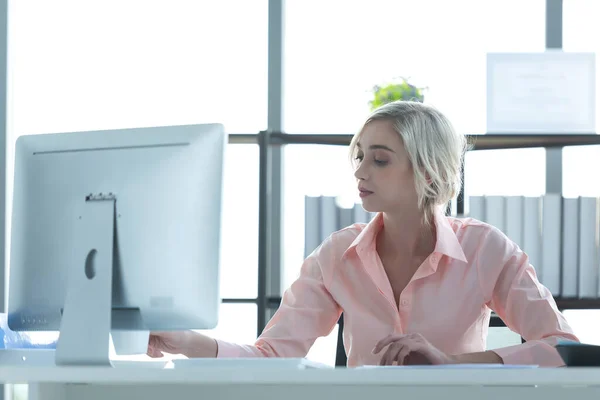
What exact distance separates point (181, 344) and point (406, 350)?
1.55ft

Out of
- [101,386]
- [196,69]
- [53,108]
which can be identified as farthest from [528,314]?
[53,108]

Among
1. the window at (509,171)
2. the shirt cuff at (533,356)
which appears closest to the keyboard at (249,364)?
the shirt cuff at (533,356)

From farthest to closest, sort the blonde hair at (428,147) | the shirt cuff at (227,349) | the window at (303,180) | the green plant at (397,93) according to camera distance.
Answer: the window at (303,180) → the green plant at (397,93) → the blonde hair at (428,147) → the shirt cuff at (227,349)

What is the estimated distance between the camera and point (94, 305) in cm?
128

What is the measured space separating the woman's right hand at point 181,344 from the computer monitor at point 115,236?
15 centimetres

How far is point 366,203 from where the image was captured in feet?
6.35

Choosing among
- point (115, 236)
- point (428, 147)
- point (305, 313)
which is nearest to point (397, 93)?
point (428, 147)

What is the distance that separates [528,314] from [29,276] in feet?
3.65

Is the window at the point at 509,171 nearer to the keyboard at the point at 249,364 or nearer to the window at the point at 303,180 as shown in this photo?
the window at the point at 303,180

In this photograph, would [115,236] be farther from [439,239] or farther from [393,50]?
[393,50]

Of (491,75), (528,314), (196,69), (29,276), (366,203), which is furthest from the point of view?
(196,69)

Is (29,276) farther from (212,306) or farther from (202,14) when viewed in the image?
(202,14)

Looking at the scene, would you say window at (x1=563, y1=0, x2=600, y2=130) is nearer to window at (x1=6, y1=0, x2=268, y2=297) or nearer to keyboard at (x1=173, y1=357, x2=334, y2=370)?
window at (x1=6, y1=0, x2=268, y2=297)

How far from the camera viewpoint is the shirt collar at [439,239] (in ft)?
6.25
